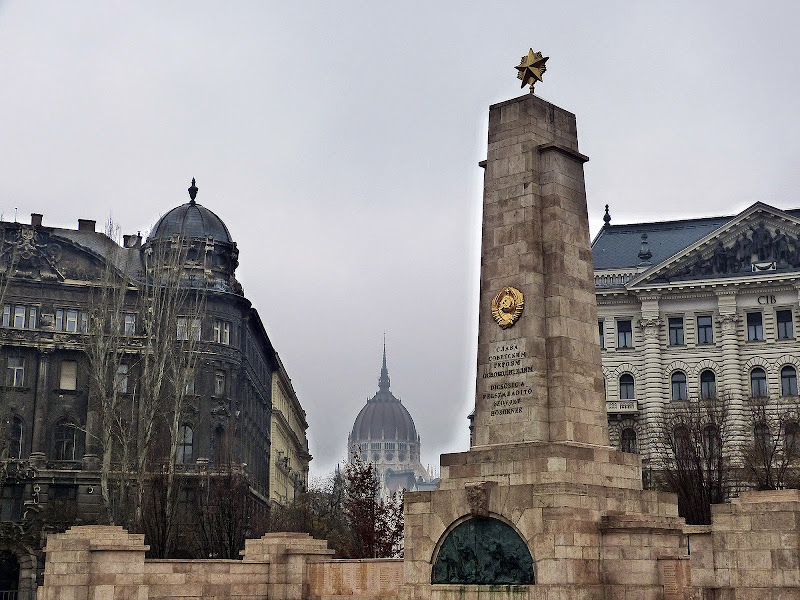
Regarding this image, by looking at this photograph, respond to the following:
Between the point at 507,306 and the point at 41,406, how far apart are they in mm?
47821

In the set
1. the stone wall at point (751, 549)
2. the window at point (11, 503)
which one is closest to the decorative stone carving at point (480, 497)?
the stone wall at point (751, 549)

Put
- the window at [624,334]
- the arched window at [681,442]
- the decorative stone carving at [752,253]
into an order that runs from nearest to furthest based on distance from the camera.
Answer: the arched window at [681,442] < the decorative stone carving at [752,253] < the window at [624,334]

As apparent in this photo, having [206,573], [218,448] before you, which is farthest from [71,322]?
[206,573]

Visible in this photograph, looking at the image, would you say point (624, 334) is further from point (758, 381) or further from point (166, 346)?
point (166, 346)

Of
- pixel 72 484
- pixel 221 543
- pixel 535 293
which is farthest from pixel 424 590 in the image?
pixel 72 484

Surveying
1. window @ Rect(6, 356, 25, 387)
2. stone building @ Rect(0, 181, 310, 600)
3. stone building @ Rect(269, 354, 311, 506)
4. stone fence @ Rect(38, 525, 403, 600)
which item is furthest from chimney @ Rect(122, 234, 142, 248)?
stone fence @ Rect(38, 525, 403, 600)

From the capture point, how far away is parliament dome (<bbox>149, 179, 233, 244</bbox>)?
71.4m

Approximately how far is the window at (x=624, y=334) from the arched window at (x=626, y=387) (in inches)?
76.8

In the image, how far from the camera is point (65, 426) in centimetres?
6738

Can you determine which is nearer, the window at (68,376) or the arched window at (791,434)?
the arched window at (791,434)

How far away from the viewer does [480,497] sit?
23734 millimetres

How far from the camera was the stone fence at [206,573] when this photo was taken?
28.7 meters

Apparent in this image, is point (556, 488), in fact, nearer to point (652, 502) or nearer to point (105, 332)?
point (652, 502)

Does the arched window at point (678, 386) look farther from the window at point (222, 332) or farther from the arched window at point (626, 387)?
the window at point (222, 332)
